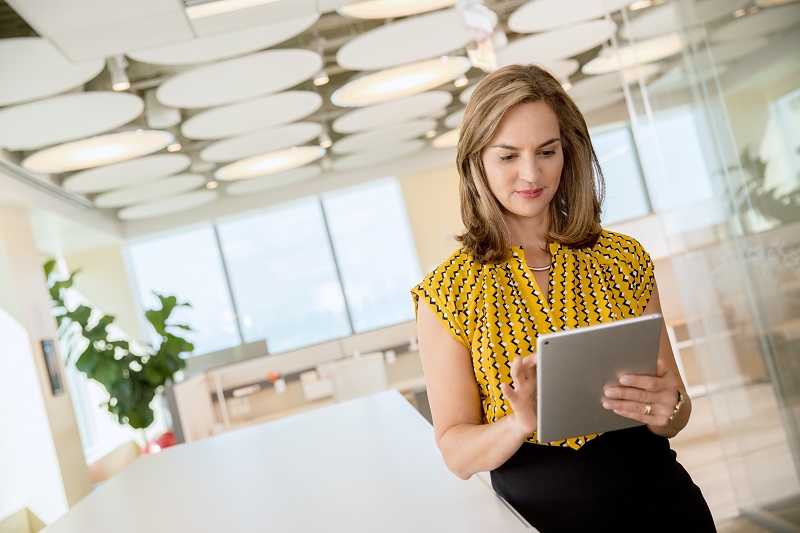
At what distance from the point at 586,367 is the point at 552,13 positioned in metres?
4.48

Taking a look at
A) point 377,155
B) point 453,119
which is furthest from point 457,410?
point 377,155

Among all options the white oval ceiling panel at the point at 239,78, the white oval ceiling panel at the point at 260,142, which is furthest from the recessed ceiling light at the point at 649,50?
the white oval ceiling panel at the point at 260,142

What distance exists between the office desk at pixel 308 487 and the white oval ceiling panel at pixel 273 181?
6187 mm

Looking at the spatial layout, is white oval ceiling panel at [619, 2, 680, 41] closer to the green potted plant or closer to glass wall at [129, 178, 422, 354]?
the green potted plant

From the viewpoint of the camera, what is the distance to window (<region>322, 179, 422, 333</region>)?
10953 millimetres

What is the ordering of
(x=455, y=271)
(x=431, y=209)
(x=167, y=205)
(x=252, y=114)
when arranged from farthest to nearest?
(x=431, y=209), (x=167, y=205), (x=252, y=114), (x=455, y=271)

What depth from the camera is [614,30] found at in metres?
3.56

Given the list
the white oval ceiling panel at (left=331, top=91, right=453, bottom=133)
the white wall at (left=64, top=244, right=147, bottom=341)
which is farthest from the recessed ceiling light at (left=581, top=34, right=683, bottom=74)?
the white wall at (left=64, top=244, right=147, bottom=341)

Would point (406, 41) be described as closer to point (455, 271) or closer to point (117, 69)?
point (117, 69)

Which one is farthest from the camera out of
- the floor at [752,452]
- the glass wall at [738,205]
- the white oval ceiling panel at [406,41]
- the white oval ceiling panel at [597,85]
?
the white oval ceiling panel at [597,85]

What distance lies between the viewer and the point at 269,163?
26.9 ft

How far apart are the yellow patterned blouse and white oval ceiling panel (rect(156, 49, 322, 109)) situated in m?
3.56

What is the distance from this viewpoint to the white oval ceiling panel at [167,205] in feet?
29.8

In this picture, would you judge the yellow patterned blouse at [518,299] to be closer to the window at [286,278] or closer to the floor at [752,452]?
the floor at [752,452]
